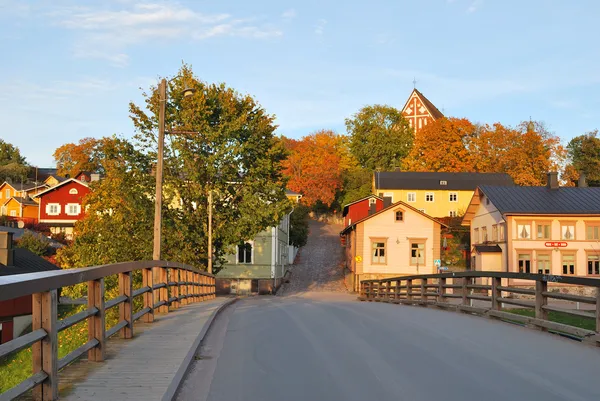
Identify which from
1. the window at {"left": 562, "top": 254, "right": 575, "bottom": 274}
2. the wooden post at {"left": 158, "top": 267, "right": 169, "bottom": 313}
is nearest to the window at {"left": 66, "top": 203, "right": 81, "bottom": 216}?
the window at {"left": 562, "top": 254, "right": 575, "bottom": 274}

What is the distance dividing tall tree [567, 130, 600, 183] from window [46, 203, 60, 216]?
6755 centimetres

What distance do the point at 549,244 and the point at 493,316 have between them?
4323 cm

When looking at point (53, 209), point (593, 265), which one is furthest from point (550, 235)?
point (53, 209)

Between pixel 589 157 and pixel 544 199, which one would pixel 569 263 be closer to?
pixel 544 199

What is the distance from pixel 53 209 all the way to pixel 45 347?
86.1 meters

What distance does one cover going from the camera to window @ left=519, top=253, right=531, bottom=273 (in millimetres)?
54906

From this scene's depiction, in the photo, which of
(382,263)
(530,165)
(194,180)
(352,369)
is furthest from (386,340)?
(530,165)

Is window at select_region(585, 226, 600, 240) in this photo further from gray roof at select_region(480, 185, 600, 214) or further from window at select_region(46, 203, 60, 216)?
window at select_region(46, 203, 60, 216)

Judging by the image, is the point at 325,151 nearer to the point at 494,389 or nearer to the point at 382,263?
the point at 382,263

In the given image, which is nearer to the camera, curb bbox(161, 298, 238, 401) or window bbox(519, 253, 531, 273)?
curb bbox(161, 298, 238, 401)

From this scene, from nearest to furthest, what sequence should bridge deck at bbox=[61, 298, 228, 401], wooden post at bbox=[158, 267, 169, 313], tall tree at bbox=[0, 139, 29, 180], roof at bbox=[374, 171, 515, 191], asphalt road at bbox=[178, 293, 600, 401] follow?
1. bridge deck at bbox=[61, 298, 228, 401]
2. asphalt road at bbox=[178, 293, 600, 401]
3. wooden post at bbox=[158, 267, 169, 313]
4. roof at bbox=[374, 171, 515, 191]
5. tall tree at bbox=[0, 139, 29, 180]

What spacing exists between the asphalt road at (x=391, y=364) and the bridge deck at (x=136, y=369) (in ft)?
0.95

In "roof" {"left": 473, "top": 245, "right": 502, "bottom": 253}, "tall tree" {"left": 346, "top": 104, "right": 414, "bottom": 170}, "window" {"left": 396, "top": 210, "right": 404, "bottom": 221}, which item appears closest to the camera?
"roof" {"left": 473, "top": 245, "right": 502, "bottom": 253}

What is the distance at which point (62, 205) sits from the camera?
86.6 meters
